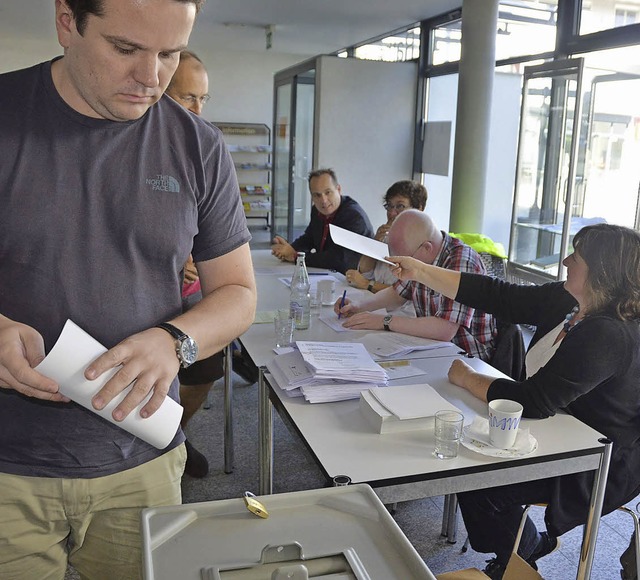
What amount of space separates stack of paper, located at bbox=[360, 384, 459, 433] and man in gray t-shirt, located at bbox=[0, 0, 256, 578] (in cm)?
68

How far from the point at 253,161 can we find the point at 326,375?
946 centimetres

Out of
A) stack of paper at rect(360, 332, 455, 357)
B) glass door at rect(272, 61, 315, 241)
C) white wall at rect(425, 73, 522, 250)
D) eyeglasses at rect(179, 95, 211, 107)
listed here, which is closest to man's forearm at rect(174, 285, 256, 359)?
stack of paper at rect(360, 332, 455, 357)

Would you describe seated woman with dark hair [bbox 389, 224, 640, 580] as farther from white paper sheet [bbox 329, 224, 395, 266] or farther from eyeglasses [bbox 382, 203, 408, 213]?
eyeglasses [bbox 382, 203, 408, 213]

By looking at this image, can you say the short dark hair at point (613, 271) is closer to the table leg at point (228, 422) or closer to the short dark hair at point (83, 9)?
the short dark hair at point (83, 9)

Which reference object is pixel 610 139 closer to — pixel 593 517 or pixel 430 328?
pixel 430 328

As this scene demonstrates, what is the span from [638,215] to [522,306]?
2535 mm

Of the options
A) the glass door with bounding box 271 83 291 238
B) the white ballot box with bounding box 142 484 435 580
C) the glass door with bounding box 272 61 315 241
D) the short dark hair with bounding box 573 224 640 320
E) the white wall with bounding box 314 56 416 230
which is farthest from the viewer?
the glass door with bounding box 271 83 291 238

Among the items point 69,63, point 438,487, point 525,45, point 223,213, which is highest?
point 525,45

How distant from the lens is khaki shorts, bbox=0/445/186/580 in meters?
1.00

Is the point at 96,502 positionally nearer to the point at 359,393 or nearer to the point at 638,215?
the point at 359,393

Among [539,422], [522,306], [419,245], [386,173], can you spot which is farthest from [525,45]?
[539,422]

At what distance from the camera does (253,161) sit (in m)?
10.9

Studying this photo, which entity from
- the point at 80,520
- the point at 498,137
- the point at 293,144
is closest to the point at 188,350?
the point at 80,520

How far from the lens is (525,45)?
5684 mm
